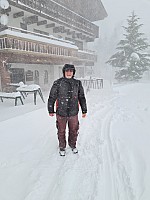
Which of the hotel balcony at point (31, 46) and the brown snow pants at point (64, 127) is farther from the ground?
the hotel balcony at point (31, 46)

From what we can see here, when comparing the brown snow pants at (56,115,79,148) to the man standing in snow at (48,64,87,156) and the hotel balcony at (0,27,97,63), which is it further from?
the hotel balcony at (0,27,97,63)

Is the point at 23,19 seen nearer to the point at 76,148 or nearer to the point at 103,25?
the point at 76,148

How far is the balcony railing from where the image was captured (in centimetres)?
1505

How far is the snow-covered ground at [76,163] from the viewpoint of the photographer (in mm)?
2598

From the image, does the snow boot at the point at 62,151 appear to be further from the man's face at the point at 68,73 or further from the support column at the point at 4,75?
the support column at the point at 4,75

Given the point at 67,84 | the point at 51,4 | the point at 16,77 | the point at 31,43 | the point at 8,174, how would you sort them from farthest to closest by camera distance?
1. the point at 51,4
2. the point at 16,77
3. the point at 31,43
4. the point at 67,84
5. the point at 8,174

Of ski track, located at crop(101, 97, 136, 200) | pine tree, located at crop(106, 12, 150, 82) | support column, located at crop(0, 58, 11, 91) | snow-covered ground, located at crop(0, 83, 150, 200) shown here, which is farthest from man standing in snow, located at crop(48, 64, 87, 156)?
pine tree, located at crop(106, 12, 150, 82)

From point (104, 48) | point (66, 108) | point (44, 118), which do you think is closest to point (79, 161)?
point (66, 108)

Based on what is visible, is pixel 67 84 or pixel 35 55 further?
pixel 35 55

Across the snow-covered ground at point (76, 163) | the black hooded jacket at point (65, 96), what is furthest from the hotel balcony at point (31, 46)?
the black hooded jacket at point (65, 96)

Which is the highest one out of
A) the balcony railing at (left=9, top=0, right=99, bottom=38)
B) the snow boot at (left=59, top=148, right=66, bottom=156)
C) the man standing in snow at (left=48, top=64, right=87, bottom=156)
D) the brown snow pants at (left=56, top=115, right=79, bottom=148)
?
the balcony railing at (left=9, top=0, right=99, bottom=38)

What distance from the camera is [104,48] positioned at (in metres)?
69.5

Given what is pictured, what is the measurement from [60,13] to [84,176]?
19.2 metres

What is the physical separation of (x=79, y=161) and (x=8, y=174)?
1293 millimetres
